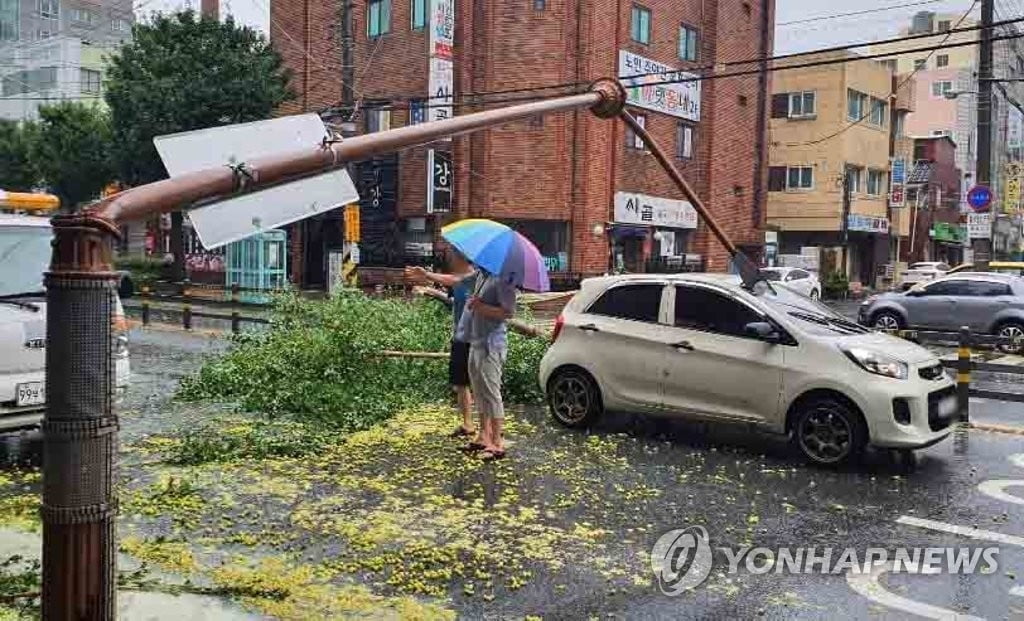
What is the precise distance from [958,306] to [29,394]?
18.4m

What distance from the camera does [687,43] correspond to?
37.2 metres

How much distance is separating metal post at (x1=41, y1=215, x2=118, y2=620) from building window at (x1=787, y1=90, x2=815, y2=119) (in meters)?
46.6

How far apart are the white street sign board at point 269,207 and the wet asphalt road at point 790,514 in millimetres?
2310

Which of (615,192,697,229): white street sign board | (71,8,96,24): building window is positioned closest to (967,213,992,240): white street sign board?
(615,192,697,229): white street sign board

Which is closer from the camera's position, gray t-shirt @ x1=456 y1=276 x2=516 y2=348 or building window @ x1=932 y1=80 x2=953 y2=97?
gray t-shirt @ x1=456 y1=276 x2=516 y2=348

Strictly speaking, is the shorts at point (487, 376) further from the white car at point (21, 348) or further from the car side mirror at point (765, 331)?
the white car at point (21, 348)

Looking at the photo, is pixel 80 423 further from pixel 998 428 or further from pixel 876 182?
pixel 876 182

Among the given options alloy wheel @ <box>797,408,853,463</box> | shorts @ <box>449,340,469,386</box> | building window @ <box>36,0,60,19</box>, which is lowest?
alloy wheel @ <box>797,408,853,463</box>


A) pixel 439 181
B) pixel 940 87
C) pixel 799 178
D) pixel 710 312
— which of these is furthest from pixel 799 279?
pixel 940 87

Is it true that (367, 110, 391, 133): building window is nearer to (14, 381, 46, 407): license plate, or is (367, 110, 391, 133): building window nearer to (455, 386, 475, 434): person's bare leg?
(455, 386, 475, 434): person's bare leg

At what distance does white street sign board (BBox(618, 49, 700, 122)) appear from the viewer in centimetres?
3295

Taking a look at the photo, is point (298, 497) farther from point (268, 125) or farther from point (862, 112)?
point (862, 112)

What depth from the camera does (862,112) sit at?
46.1m

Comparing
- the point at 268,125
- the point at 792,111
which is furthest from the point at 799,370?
the point at 792,111
